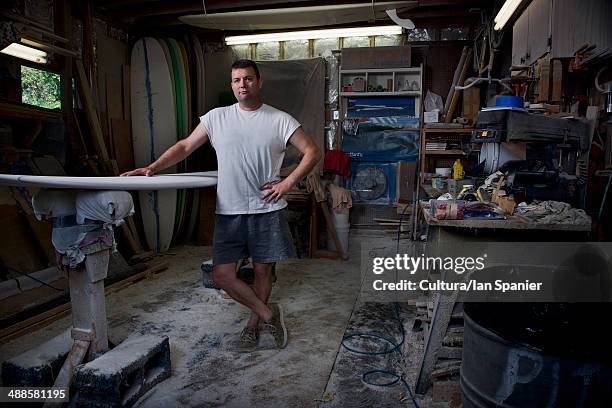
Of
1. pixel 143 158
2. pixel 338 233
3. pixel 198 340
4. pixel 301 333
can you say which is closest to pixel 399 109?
pixel 338 233

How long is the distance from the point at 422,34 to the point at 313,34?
1.38 m

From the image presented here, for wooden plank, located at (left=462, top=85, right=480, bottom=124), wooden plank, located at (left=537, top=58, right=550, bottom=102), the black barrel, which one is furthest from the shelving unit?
the black barrel

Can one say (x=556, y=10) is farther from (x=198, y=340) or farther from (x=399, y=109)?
(x=198, y=340)

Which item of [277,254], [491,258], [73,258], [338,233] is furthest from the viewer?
[338,233]

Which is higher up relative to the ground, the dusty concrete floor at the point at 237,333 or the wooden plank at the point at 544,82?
the wooden plank at the point at 544,82

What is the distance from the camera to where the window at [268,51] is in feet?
19.7

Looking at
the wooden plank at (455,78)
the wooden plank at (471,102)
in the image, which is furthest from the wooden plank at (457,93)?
the wooden plank at (471,102)

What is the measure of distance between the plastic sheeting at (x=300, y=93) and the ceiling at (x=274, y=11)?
83 cm

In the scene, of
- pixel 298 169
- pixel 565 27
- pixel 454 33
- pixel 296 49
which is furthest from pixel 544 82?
pixel 296 49

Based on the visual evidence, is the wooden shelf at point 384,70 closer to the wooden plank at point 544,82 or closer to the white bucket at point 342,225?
the white bucket at point 342,225

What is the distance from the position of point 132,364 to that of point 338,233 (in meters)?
3.27

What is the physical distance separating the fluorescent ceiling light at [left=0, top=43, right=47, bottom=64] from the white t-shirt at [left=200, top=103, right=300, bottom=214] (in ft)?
7.79

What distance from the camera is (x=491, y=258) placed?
91.7 inches

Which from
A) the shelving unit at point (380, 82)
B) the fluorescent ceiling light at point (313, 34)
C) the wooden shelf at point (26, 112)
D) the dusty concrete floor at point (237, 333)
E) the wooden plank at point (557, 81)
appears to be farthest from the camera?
the shelving unit at point (380, 82)
